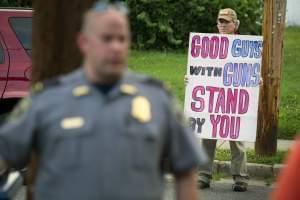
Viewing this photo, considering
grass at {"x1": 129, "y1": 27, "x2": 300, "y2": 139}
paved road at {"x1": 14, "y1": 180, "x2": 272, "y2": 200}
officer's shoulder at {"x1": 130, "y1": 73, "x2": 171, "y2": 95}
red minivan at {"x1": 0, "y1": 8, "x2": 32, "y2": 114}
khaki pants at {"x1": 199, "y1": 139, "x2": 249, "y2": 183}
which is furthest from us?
grass at {"x1": 129, "y1": 27, "x2": 300, "y2": 139}

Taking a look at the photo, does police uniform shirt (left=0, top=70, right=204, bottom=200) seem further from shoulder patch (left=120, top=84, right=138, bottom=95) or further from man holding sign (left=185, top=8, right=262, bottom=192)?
man holding sign (left=185, top=8, right=262, bottom=192)

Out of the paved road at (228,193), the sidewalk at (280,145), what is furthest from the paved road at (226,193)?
the sidewalk at (280,145)

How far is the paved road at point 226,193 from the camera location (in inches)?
334

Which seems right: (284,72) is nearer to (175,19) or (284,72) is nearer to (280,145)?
(175,19)

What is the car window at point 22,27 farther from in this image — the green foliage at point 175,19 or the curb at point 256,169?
the green foliage at point 175,19

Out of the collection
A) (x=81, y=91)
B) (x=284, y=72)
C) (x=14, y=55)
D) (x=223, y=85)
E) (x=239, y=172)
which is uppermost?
(x=81, y=91)

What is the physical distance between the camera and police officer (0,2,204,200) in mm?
3285

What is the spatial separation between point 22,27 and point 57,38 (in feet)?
15.5

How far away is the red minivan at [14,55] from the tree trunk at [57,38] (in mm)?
4299

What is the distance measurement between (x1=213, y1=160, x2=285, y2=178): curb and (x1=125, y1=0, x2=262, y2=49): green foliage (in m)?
10.9

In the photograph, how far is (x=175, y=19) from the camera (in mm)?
21016

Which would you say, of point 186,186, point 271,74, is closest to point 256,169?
point 271,74

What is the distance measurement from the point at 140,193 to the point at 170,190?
5.25 meters

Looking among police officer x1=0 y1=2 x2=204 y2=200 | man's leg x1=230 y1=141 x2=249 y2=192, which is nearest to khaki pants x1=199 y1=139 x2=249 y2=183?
man's leg x1=230 y1=141 x2=249 y2=192
